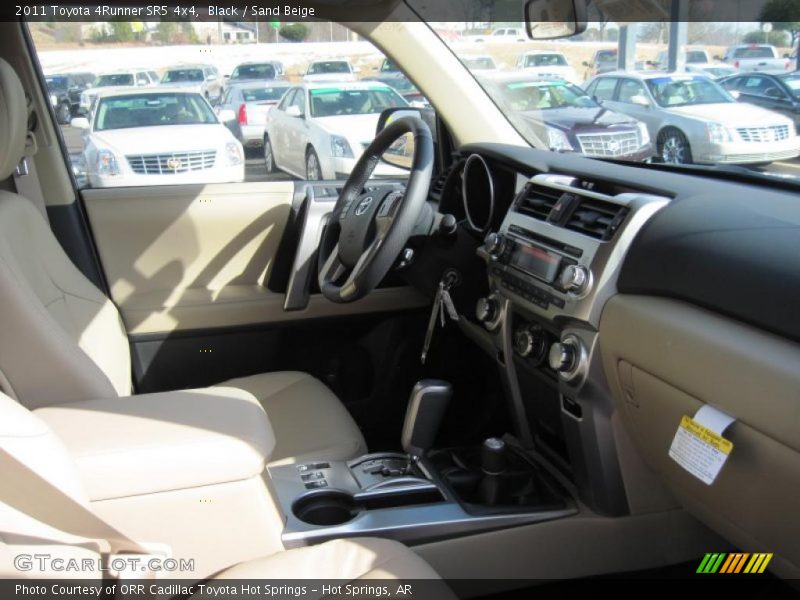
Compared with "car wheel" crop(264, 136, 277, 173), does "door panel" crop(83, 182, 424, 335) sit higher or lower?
lower

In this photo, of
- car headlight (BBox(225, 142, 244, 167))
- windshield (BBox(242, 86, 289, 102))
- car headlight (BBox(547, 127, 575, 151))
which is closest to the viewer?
car headlight (BBox(547, 127, 575, 151))

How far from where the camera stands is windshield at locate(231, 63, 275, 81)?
10.5ft

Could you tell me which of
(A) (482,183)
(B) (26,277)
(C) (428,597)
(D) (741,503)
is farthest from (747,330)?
(B) (26,277)

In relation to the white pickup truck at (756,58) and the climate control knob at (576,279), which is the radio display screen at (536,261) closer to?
the climate control knob at (576,279)

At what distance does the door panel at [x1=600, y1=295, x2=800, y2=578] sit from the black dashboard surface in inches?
1.2

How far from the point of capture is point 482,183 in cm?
226

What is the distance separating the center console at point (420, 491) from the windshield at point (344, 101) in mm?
1506

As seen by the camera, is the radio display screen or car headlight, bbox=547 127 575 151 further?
car headlight, bbox=547 127 575 151

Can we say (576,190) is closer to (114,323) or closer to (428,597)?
(428,597)

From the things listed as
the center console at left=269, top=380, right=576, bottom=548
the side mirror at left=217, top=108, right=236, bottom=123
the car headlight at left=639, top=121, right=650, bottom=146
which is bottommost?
the center console at left=269, top=380, right=576, bottom=548

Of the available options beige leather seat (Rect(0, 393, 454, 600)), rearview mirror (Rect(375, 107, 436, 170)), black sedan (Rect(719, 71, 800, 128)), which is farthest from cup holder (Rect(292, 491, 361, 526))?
black sedan (Rect(719, 71, 800, 128))

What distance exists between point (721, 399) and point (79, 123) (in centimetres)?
240

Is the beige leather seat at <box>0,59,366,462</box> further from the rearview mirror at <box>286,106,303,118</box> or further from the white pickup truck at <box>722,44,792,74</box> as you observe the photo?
the rearview mirror at <box>286,106,303,118</box>

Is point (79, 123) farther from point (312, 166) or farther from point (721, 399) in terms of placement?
point (721, 399)
